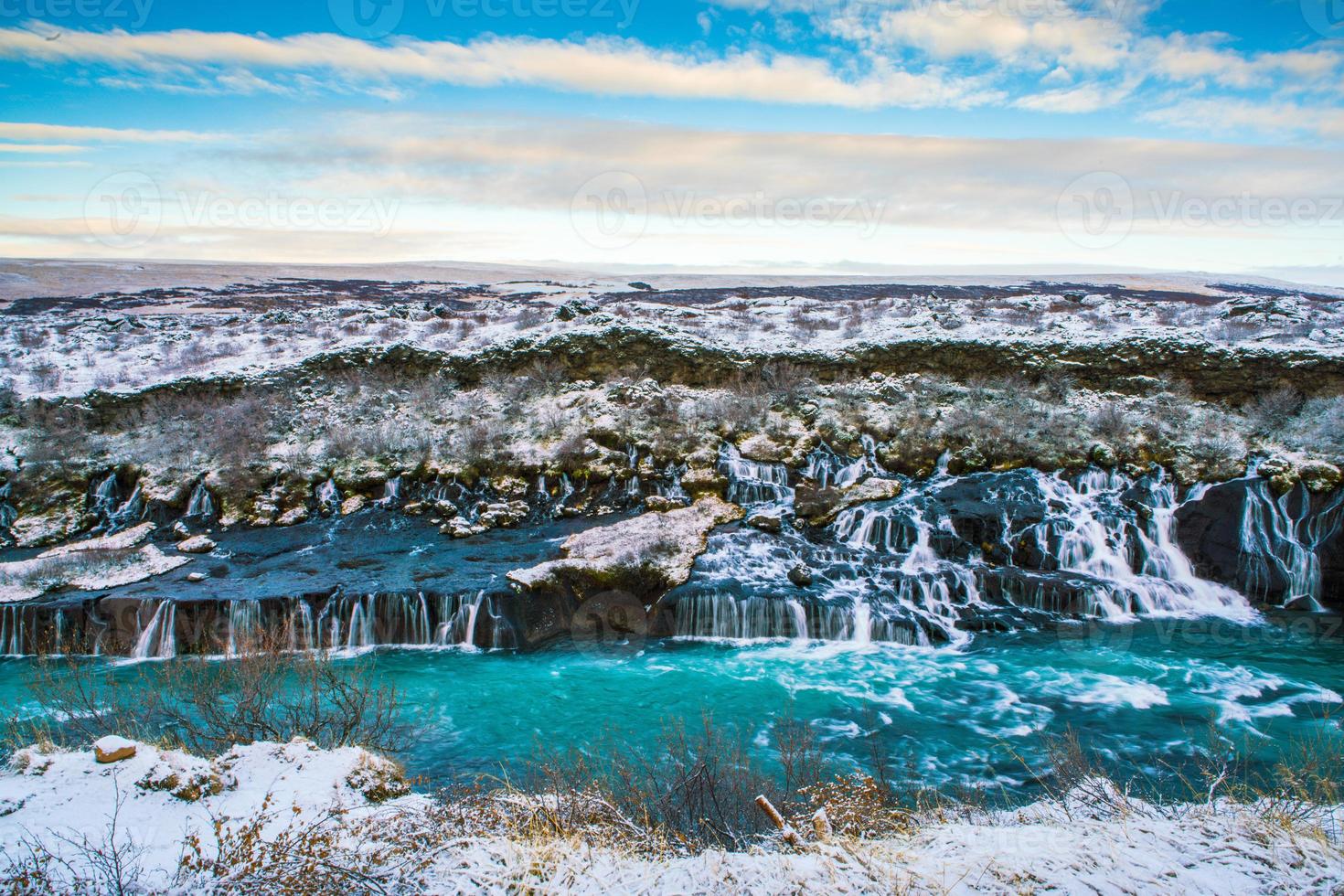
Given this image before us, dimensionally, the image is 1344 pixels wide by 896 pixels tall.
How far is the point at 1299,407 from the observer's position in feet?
68.5

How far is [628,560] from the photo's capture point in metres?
15.7

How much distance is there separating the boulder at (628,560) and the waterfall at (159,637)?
6.25 metres

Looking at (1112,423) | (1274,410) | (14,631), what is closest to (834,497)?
(1112,423)

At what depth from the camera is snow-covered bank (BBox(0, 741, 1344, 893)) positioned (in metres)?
5.37

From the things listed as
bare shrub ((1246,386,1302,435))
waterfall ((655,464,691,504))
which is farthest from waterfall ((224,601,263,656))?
bare shrub ((1246,386,1302,435))

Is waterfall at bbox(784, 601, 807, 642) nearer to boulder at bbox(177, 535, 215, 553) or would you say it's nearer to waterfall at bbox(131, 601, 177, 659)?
waterfall at bbox(131, 601, 177, 659)

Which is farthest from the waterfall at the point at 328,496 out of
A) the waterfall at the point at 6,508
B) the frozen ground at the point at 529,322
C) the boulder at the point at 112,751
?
the boulder at the point at 112,751

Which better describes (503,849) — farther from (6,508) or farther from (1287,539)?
(6,508)

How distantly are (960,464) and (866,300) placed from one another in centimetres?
2301

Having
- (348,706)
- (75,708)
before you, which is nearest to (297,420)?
(75,708)

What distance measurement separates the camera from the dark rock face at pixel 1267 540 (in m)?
15.5

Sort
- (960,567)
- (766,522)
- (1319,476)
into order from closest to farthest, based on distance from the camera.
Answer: (960,567), (1319,476), (766,522)

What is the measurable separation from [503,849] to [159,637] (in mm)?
11447

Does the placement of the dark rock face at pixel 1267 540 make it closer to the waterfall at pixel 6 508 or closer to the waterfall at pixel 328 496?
the waterfall at pixel 328 496
